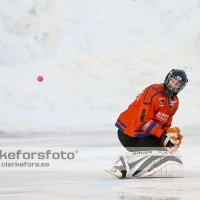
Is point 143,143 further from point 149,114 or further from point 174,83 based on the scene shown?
point 174,83

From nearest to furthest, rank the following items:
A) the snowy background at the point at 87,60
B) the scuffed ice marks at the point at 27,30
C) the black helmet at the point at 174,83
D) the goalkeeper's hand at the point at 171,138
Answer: the goalkeeper's hand at the point at 171,138 → the black helmet at the point at 174,83 → the snowy background at the point at 87,60 → the scuffed ice marks at the point at 27,30

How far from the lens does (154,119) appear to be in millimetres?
5164

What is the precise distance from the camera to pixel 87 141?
9.14 m

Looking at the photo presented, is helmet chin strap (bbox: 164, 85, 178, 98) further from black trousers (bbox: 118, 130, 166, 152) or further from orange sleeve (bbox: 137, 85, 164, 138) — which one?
black trousers (bbox: 118, 130, 166, 152)

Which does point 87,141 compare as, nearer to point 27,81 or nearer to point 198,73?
point 27,81

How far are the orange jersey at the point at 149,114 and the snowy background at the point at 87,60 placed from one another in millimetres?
4405

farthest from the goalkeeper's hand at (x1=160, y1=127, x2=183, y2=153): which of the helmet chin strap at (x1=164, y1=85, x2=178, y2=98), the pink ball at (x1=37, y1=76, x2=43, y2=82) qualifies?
the pink ball at (x1=37, y1=76, x2=43, y2=82)

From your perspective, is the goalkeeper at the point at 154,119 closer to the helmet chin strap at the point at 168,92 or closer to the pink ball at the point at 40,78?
the helmet chin strap at the point at 168,92

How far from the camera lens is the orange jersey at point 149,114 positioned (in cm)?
505

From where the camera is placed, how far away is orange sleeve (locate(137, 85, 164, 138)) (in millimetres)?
5047

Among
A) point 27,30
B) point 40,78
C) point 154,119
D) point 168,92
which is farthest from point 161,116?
point 27,30

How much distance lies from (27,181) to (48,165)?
1.49 metres

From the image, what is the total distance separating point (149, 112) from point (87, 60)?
8.39 m

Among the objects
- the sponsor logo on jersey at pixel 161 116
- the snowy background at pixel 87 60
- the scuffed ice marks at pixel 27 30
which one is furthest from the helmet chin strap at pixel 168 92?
the scuffed ice marks at pixel 27 30
